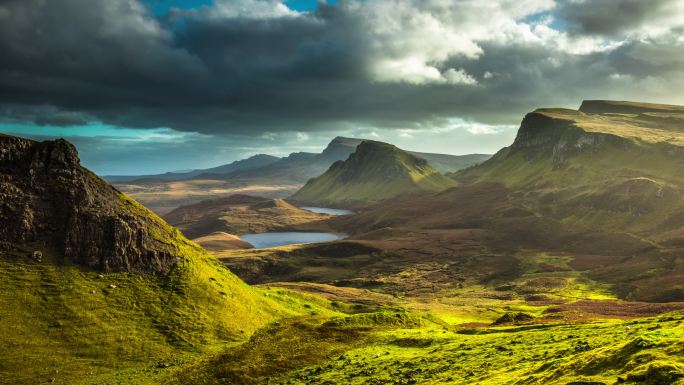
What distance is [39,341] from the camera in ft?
193

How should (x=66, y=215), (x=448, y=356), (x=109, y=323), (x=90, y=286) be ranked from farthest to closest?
1. (x=66, y=215)
2. (x=90, y=286)
3. (x=109, y=323)
4. (x=448, y=356)

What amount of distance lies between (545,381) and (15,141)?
8066cm

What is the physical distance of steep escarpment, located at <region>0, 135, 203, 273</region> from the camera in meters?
70.7

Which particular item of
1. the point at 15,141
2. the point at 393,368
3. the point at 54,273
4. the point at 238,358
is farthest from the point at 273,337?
the point at 15,141

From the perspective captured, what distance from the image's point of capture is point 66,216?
73.8 meters

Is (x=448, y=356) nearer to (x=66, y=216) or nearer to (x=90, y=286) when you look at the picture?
(x=90, y=286)

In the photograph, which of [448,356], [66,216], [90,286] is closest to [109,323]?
[90,286]

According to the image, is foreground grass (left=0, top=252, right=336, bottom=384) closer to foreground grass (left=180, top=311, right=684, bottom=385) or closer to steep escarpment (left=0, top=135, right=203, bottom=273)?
steep escarpment (left=0, top=135, right=203, bottom=273)

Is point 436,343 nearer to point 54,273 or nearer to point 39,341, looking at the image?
point 39,341

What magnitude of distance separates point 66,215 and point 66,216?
0.86 ft

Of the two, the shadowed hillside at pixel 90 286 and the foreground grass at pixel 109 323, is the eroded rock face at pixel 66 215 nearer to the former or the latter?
the shadowed hillside at pixel 90 286

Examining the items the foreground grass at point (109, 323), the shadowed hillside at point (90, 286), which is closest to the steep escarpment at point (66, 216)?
the shadowed hillside at point (90, 286)

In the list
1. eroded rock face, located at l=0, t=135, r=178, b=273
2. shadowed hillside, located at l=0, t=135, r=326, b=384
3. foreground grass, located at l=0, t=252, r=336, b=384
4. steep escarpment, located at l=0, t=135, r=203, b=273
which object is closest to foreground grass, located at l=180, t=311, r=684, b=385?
foreground grass, located at l=0, t=252, r=336, b=384

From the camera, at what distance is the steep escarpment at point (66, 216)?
70.7 m
